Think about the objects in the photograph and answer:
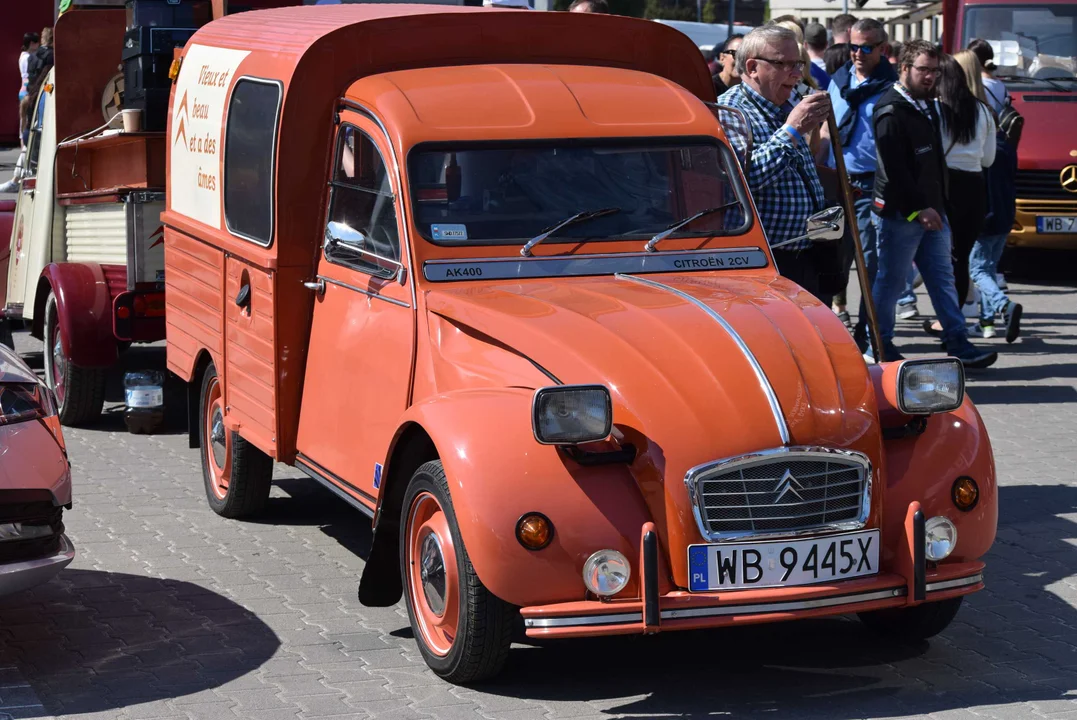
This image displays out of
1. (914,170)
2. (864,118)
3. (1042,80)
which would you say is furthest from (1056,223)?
(914,170)

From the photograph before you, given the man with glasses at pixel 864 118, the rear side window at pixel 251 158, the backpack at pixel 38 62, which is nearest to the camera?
the rear side window at pixel 251 158

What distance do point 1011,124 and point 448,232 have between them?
891 cm

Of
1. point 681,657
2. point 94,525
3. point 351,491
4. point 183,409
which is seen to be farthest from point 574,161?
point 183,409

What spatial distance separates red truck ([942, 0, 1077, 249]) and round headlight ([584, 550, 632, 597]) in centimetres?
1147

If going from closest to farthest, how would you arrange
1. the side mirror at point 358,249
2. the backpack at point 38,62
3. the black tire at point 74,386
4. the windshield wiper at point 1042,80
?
the side mirror at point 358,249, the black tire at point 74,386, the windshield wiper at point 1042,80, the backpack at point 38,62

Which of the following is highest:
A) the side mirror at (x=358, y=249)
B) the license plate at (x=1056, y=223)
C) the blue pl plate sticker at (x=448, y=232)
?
the blue pl plate sticker at (x=448, y=232)

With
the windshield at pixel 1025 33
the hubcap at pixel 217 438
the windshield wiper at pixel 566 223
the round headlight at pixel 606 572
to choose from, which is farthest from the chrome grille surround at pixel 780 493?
the windshield at pixel 1025 33

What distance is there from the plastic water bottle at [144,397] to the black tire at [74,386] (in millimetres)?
275

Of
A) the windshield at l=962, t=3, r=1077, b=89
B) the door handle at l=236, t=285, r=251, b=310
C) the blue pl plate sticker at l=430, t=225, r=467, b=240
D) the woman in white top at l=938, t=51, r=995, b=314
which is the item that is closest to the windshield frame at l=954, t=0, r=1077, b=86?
the windshield at l=962, t=3, r=1077, b=89

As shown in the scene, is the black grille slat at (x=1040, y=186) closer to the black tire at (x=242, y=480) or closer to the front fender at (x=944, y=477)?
the black tire at (x=242, y=480)

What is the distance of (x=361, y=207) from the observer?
646cm

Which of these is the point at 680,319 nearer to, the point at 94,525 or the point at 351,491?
the point at 351,491

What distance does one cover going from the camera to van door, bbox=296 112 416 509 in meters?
6.03

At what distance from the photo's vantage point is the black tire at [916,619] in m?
5.69
